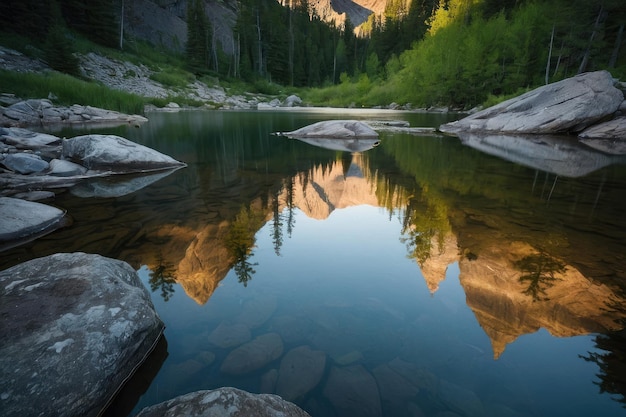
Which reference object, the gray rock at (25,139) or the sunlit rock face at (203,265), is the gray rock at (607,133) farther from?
the gray rock at (25,139)

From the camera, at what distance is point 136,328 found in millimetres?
2377

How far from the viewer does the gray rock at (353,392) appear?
2080 mm

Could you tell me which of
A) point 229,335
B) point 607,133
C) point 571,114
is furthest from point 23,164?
point 607,133

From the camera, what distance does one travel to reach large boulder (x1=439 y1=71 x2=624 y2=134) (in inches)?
669

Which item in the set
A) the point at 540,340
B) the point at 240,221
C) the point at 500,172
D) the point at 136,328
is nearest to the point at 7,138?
the point at 240,221

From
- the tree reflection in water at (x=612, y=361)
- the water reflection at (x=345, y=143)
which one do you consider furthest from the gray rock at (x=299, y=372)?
the water reflection at (x=345, y=143)

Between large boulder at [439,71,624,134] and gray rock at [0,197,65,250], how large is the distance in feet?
70.1

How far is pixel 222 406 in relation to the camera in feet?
5.51

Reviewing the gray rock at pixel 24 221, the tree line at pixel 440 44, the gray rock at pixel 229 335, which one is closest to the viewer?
the gray rock at pixel 229 335

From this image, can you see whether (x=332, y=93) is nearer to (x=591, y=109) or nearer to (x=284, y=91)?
(x=284, y=91)

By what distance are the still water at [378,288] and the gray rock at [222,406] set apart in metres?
0.42

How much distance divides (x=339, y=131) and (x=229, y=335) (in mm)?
14832

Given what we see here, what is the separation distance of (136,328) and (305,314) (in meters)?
1.41

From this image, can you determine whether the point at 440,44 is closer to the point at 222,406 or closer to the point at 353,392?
the point at 353,392
